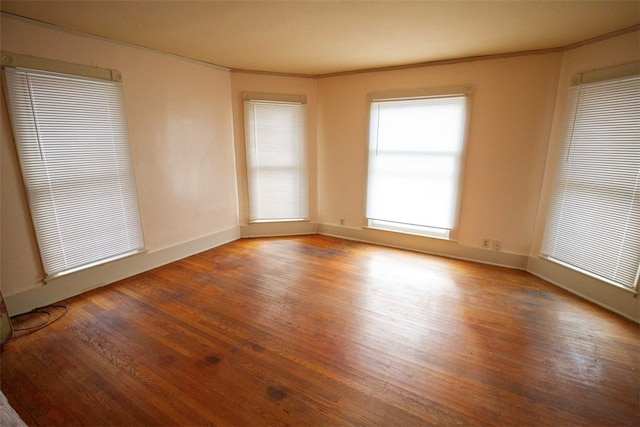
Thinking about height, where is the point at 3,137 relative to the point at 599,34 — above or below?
below

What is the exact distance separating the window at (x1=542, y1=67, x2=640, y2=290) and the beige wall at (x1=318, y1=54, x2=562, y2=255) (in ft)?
0.86

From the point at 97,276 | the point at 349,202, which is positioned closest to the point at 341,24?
the point at 349,202

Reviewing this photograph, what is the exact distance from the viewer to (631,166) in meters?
2.46

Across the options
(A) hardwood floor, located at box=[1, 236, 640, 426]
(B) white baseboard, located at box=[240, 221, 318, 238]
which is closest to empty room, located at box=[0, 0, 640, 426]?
(A) hardwood floor, located at box=[1, 236, 640, 426]

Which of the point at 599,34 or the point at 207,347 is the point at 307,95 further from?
the point at 207,347

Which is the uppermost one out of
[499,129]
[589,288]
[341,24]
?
[341,24]

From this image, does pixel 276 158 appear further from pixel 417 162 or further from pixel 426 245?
pixel 426 245

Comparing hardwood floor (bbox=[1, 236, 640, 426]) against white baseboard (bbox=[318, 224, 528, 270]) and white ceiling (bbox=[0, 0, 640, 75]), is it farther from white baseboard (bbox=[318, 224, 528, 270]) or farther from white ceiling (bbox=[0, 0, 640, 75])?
white ceiling (bbox=[0, 0, 640, 75])

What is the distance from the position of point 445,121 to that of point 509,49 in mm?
895

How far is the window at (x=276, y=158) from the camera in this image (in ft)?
13.7

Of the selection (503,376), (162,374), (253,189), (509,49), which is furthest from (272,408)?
(509,49)

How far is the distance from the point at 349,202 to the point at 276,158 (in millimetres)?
1299

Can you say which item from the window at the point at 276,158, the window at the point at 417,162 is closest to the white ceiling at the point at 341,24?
the window at the point at 417,162

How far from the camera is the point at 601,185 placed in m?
2.66
